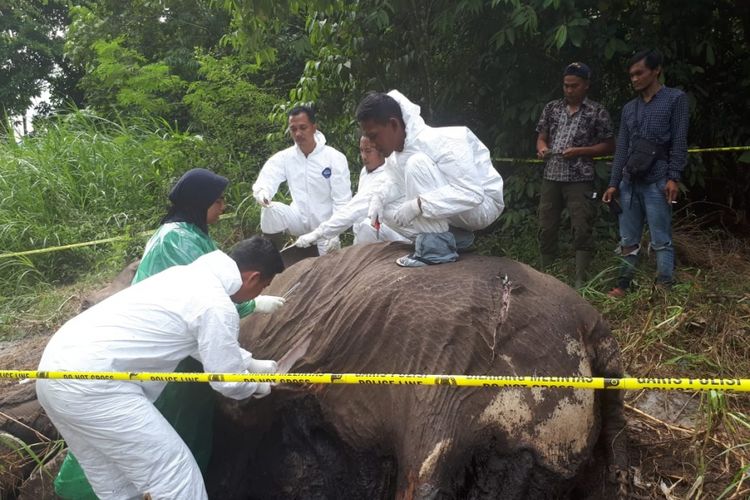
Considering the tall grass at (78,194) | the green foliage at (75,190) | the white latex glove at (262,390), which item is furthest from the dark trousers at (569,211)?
the green foliage at (75,190)

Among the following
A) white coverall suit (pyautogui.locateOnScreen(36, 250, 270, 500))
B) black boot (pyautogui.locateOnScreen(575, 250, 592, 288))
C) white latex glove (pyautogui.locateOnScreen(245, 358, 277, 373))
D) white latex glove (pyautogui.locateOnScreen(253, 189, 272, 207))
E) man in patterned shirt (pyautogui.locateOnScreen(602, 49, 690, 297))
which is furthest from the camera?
white latex glove (pyautogui.locateOnScreen(253, 189, 272, 207))

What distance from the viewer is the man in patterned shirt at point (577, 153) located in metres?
4.25

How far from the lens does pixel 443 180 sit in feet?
9.02

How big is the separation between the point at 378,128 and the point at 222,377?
4.00 feet

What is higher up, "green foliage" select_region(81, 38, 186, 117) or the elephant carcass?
"green foliage" select_region(81, 38, 186, 117)

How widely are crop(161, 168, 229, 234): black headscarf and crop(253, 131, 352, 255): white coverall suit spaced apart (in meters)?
1.66

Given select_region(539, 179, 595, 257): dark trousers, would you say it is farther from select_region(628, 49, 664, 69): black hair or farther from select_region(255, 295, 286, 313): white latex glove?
select_region(255, 295, 286, 313): white latex glove

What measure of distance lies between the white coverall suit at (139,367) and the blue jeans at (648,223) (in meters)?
2.64

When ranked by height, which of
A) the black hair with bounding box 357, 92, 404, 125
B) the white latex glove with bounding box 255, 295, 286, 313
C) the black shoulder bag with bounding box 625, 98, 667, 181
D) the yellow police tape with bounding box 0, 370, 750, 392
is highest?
the black hair with bounding box 357, 92, 404, 125

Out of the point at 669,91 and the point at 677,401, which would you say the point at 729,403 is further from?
the point at 669,91

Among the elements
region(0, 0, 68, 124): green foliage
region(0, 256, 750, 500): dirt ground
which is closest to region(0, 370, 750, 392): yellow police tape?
region(0, 256, 750, 500): dirt ground

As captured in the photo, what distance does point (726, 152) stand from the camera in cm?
559

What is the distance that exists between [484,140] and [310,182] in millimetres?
1767

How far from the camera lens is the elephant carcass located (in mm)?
2115
